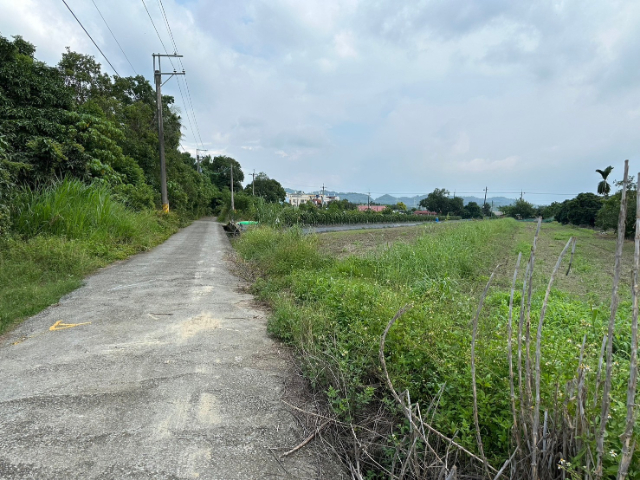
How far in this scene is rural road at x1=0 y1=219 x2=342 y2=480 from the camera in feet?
6.23

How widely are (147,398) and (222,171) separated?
64.7 m

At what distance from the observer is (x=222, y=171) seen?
6378 cm

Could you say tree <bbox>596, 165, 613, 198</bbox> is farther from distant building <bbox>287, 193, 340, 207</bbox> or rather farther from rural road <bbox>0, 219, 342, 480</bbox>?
rural road <bbox>0, 219, 342, 480</bbox>

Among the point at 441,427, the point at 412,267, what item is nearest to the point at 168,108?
the point at 412,267

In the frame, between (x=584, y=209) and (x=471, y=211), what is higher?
(x=471, y=211)

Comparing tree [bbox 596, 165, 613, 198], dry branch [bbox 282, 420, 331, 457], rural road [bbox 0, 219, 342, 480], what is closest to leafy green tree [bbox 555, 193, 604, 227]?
tree [bbox 596, 165, 613, 198]

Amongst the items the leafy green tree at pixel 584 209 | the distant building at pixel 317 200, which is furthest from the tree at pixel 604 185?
the distant building at pixel 317 200

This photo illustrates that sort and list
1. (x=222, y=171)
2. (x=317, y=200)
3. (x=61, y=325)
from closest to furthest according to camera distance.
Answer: (x=61, y=325) < (x=222, y=171) < (x=317, y=200)

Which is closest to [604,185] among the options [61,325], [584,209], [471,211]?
[584,209]

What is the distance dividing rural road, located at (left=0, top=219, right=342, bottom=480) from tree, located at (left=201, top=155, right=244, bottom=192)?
55.1 m

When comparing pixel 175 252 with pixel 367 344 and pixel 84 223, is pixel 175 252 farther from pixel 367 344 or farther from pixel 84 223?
pixel 367 344

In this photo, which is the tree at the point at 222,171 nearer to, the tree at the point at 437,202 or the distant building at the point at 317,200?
the distant building at the point at 317,200

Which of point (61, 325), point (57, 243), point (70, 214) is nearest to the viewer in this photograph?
point (61, 325)

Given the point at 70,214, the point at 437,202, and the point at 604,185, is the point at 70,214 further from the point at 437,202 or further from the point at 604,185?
the point at 437,202
